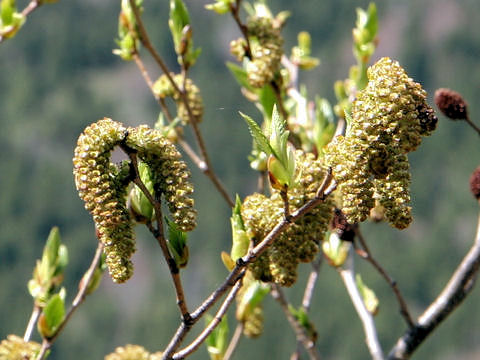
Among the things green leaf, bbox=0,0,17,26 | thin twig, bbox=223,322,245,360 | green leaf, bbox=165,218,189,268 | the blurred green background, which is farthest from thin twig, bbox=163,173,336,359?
the blurred green background

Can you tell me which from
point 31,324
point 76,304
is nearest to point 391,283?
point 76,304

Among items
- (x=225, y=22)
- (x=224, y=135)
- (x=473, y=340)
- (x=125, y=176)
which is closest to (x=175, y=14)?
(x=125, y=176)

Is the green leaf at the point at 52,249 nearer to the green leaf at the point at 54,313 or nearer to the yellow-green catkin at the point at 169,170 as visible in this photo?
the green leaf at the point at 54,313

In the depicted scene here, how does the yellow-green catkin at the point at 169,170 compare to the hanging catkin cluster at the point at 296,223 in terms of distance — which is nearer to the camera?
the yellow-green catkin at the point at 169,170

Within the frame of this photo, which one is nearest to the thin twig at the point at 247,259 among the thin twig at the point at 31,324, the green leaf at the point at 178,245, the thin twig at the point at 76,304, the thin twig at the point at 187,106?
the green leaf at the point at 178,245

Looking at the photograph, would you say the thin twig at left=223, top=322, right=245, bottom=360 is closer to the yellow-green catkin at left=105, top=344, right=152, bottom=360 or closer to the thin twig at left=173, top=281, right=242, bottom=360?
the yellow-green catkin at left=105, top=344, right=152, bottom=360

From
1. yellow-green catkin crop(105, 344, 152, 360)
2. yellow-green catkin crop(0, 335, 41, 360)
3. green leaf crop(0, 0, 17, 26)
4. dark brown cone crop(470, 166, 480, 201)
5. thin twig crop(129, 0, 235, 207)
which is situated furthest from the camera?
green leaf crop(0, 0, 17, 26)
